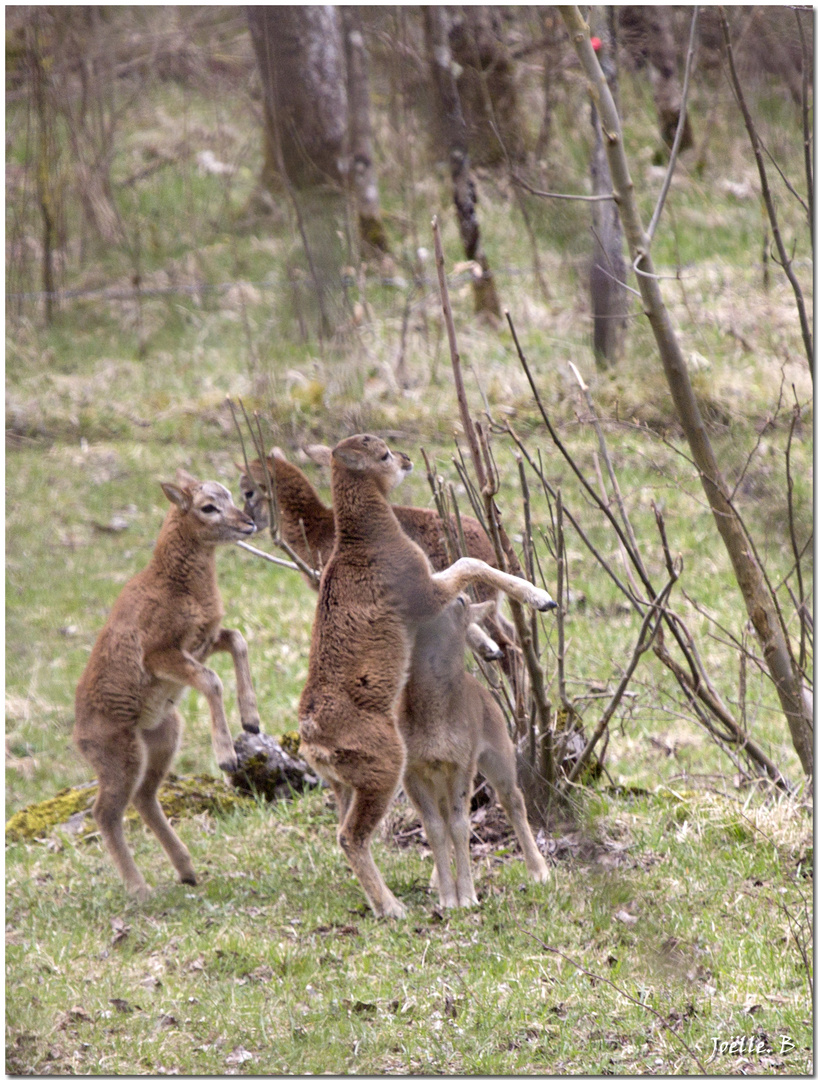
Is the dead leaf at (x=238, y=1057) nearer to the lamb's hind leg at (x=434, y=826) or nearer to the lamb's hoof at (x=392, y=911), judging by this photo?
the lamb's hoof at (x=392, y=911)

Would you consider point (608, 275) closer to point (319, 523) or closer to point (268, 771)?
point (319, 523)

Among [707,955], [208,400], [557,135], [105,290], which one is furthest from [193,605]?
[105,290]

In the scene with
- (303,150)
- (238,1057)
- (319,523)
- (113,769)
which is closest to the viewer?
(303,150)

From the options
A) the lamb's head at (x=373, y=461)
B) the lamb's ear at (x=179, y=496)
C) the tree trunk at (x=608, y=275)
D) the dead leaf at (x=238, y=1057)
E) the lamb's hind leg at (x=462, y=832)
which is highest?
the tree trunk at (x=608, y=275)

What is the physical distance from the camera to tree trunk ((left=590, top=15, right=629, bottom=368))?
4.28 meters

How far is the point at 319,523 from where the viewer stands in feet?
20.0

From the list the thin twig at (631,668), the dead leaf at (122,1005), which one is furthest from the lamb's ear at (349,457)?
the dead leaf at (122,1005)

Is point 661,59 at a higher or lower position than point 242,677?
higher

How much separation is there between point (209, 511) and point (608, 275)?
2031 millimetres

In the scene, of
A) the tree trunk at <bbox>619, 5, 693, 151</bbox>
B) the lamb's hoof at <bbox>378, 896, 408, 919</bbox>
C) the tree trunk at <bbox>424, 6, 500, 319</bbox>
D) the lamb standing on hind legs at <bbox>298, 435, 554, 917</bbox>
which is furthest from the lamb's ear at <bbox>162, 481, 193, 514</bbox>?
the tree trunk at <bbox>619, 5, 693, 151</bbox>

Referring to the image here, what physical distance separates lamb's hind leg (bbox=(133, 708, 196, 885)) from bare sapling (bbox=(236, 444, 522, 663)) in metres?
0.96

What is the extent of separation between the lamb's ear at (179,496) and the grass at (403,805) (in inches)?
22.2

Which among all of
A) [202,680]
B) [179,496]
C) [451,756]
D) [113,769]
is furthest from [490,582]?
[113,769]

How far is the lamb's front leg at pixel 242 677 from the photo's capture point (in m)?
4.20
